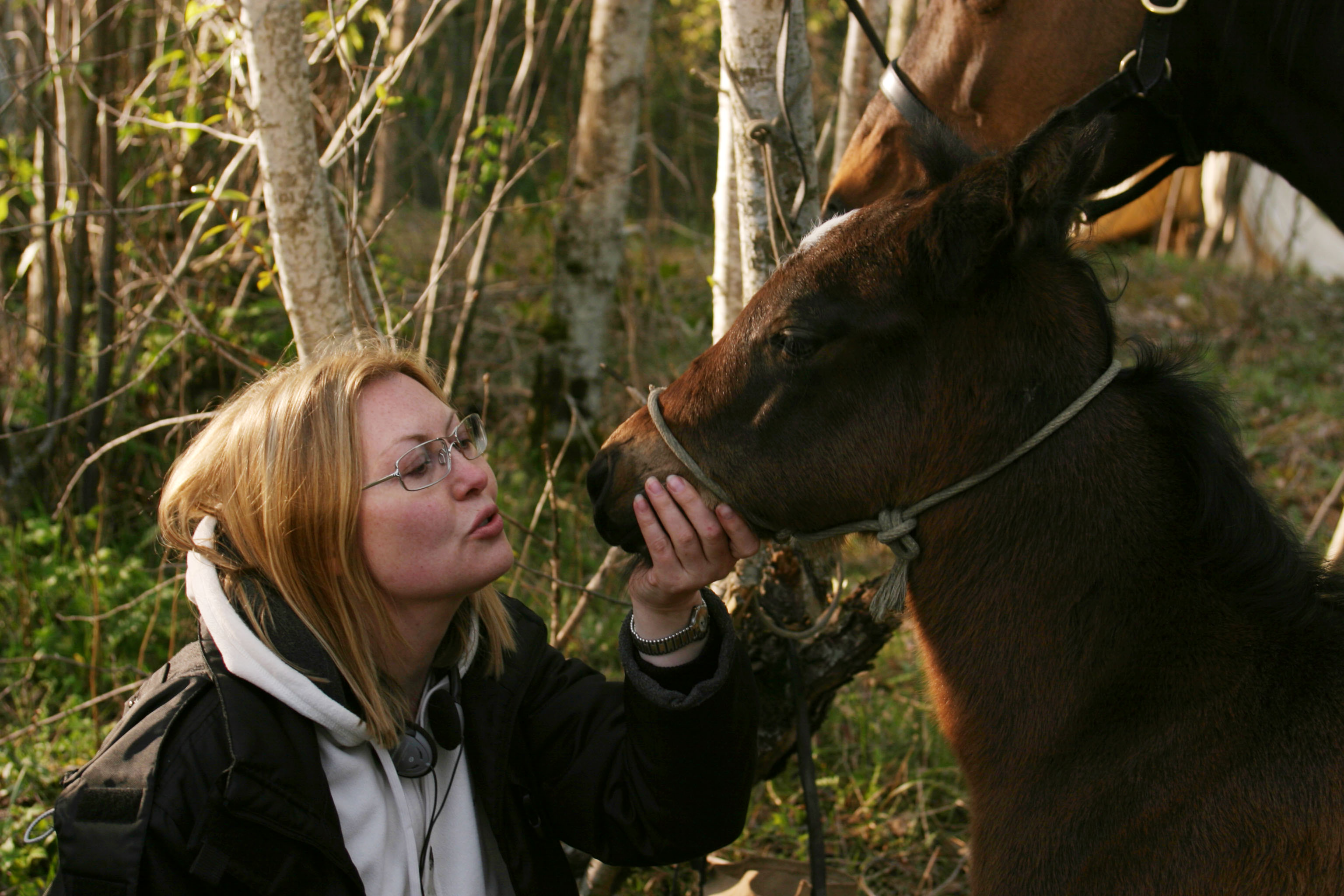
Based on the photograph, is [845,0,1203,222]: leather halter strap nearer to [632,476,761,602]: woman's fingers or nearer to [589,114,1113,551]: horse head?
[589,114,1113,551]: horse head

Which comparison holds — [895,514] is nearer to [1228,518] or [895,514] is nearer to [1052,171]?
[1228,518]

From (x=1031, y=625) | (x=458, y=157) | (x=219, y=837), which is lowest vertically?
(x=219, y=837)

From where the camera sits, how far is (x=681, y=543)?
6.66 ft

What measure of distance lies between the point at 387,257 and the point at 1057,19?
3.29 meters

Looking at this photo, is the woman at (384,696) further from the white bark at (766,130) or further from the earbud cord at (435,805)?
the white bark at (766,130)

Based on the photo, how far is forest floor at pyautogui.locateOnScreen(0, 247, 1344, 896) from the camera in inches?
131

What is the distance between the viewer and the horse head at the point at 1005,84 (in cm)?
286

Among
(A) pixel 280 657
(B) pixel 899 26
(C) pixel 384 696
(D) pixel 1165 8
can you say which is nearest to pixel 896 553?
(C) pixel 384 696

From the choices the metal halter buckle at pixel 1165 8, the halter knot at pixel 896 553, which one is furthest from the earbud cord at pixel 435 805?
the metal halter buckle at pixel 1165 8

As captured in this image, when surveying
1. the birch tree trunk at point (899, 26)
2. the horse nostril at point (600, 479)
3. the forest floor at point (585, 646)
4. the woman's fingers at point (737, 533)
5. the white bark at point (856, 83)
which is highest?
the birch tree trunk at point (899, 26)

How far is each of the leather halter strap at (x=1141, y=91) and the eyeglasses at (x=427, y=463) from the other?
1.39 m

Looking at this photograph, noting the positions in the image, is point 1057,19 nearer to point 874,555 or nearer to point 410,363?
point 410,363

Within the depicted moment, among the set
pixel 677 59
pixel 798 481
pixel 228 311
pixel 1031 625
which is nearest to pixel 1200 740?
pixel 1031 625

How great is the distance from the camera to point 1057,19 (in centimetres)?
289
